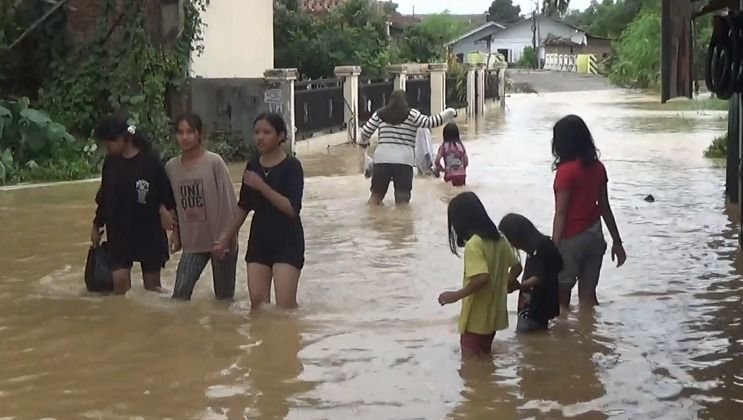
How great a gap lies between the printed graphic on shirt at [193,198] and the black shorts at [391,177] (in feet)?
18.4

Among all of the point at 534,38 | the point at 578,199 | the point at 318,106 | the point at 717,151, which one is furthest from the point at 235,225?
the point at 534,38

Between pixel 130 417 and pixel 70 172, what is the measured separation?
39.4ft

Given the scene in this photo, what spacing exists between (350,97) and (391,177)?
1254 centimetres

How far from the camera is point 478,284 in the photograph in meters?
6.70

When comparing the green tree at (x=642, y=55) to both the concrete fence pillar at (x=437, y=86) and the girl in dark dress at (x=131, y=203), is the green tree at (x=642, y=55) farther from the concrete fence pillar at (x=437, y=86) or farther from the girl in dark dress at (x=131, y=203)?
the girl in dark dress at (x=131, y=203)

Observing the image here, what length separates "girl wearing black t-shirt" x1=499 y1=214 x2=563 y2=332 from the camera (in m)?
7.39

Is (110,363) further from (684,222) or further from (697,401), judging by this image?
(684,222)

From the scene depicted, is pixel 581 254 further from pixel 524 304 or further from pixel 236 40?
pixel 236 40

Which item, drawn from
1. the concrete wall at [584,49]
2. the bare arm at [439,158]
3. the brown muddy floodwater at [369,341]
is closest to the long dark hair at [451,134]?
the bare arm at [439,158]

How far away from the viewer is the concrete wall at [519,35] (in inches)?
4533

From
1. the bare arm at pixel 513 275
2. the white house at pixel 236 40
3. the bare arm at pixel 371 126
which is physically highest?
the white house at pixel 236 40

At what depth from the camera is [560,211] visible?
7.84m

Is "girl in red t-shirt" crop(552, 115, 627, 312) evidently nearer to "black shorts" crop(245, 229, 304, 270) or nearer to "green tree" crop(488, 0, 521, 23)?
"black shorts" crop(245, 229, 304, 270)

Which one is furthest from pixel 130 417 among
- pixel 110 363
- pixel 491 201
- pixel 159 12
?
pixel 159 12
